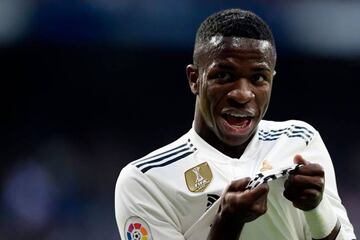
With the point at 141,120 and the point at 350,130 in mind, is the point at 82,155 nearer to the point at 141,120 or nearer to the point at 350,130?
the point at 141,120

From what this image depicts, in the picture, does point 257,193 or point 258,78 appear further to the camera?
point 258,78

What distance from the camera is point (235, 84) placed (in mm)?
2207

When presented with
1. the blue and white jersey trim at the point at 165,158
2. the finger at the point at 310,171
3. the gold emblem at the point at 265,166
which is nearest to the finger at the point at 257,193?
the finger at the point at 310,171

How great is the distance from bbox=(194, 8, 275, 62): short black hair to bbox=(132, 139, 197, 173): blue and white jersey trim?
29cm

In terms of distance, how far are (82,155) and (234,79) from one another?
3.56m

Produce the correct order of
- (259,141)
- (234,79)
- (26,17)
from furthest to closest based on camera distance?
(26,17), (259,141), (234,79)

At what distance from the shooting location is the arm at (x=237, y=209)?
1885 millimetres

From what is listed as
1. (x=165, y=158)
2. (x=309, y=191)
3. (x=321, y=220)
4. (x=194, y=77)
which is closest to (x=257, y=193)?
(x=309, y=191)

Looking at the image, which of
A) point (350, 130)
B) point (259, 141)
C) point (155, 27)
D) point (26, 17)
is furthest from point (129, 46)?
point (259, 141)

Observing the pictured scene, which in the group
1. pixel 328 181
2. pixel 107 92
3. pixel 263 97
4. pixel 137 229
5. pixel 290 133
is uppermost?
pixel 263 97

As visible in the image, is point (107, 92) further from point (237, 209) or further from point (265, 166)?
point (237, 209)

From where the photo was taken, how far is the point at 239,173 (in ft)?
7.49

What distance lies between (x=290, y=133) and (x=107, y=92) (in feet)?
11.3

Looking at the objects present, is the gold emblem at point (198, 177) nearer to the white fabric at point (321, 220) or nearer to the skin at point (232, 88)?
the skin at point (232, 88)
